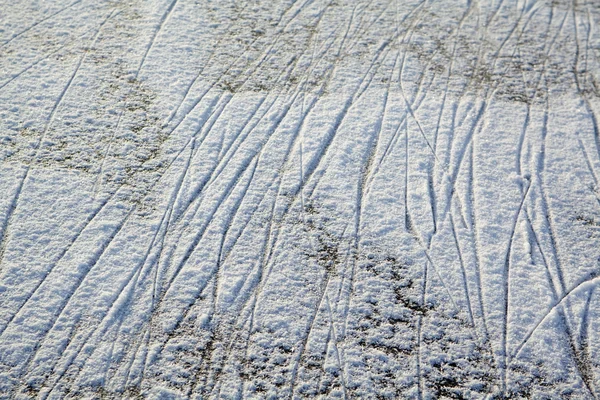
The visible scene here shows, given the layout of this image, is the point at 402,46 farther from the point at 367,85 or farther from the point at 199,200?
the point at 199,200

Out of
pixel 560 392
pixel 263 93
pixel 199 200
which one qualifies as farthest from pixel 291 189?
pixel 560 392

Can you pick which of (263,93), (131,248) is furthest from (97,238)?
(263,93)

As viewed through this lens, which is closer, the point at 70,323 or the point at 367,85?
the point at 70,323

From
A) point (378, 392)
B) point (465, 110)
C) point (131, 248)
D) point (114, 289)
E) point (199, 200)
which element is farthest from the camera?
point (465, 110)

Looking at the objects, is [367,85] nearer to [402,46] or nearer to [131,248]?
[402,46]

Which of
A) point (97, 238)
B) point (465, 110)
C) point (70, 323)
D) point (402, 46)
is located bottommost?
point (70, 323)

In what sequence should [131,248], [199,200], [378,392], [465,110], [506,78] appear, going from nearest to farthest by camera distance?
[378,392], [131,248], [199,200], [465,110], [506,78]

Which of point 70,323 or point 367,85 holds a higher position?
point 367,85
